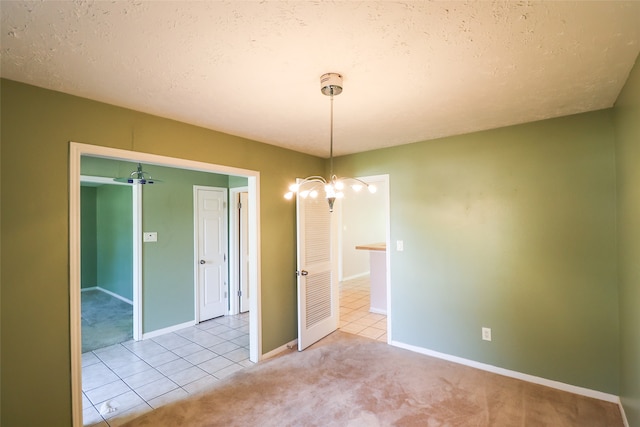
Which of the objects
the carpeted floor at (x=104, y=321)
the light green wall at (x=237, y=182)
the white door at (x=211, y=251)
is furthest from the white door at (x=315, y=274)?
the carpeted floor at (x=104, y=321)

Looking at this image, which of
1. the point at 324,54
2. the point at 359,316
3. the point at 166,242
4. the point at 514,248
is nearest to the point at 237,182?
the point at 166,242

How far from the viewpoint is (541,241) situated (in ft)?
9.00

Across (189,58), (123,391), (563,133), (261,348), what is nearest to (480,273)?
(563,133)

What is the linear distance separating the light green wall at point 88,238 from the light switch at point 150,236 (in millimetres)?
3874

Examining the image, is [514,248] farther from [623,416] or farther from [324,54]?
[324,54]

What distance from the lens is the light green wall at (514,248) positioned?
2.51 m

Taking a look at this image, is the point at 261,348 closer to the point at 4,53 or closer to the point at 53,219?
the point at 53,219

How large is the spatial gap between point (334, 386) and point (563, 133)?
304cm

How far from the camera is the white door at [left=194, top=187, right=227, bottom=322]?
4.54 meters

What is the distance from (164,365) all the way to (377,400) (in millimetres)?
2249

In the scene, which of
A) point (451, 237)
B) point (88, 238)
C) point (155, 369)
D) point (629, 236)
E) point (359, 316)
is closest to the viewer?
point (629, 236)

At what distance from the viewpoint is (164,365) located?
3.22 meters

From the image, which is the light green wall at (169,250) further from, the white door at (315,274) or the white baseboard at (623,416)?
the white baseboard at (623,416)

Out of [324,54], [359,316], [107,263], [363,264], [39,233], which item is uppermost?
[324,54]
